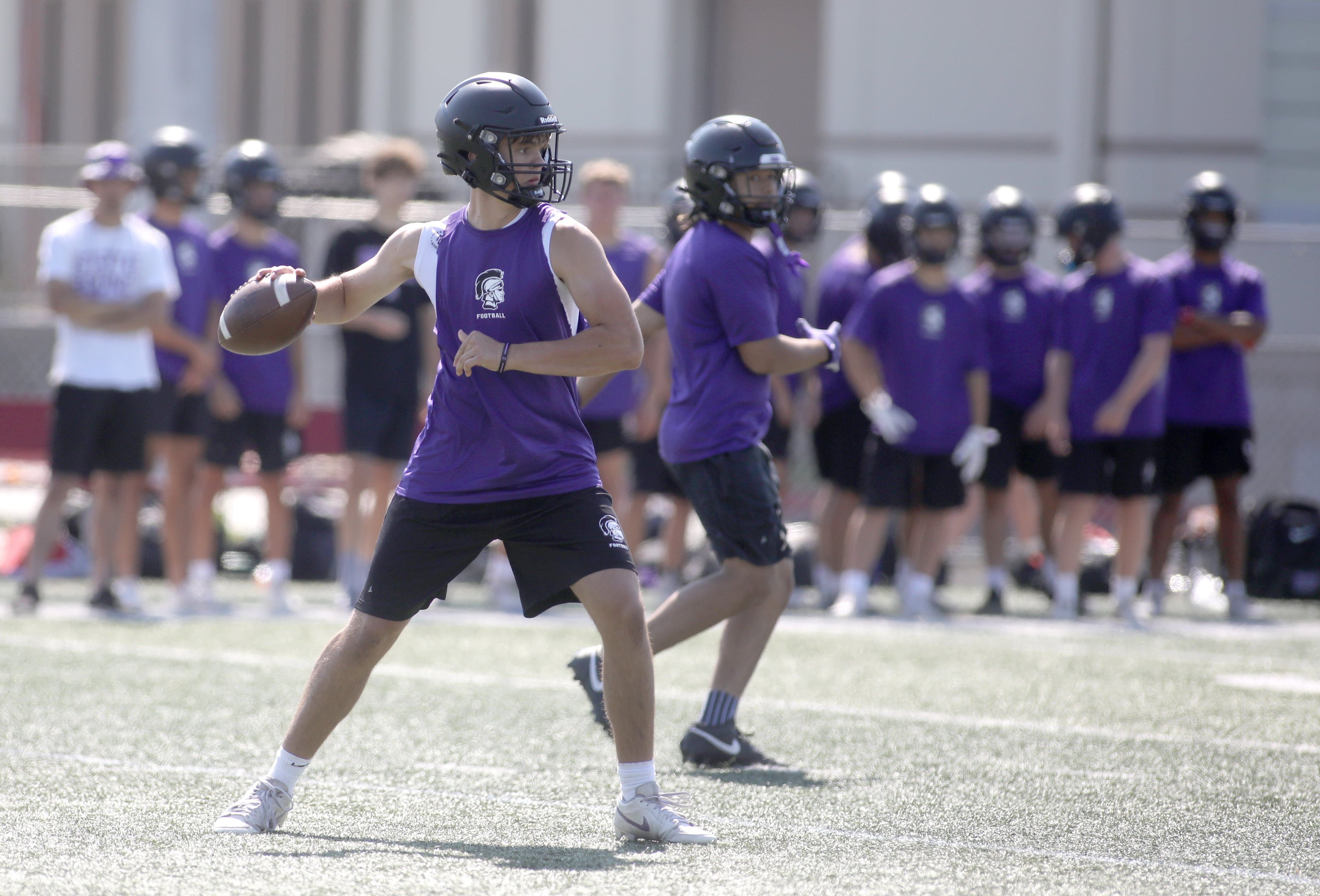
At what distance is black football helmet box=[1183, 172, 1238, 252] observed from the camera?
32.5 ft

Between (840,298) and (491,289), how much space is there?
5.96 meters

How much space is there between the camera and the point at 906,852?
162 inches

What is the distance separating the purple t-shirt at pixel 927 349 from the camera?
30.8 ft

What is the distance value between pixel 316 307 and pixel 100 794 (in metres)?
1.47

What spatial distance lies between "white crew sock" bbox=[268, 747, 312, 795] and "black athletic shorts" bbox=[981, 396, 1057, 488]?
642cm

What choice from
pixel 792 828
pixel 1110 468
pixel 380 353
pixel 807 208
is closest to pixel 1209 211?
pixel 1110 468

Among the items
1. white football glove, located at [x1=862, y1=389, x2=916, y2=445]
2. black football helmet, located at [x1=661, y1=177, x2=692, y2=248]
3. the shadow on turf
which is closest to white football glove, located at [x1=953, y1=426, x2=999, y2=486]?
white football glove, located at [x1=862, y1=389, x2=916, y2=445]

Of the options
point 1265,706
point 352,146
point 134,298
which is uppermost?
point 352,146

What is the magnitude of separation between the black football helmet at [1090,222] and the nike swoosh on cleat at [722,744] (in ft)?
17.1

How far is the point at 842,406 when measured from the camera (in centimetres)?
1008

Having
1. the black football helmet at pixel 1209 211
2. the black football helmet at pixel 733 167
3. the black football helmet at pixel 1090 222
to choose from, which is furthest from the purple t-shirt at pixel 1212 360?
the black football helmet at pixel 733 167

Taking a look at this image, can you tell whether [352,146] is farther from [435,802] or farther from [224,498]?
[435,802]

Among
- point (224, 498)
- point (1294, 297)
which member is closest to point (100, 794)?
point (224, 498)

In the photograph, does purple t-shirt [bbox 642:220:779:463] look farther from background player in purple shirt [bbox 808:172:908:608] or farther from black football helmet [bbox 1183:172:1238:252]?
black football helmet [bbox 1183:172:1238:252]
